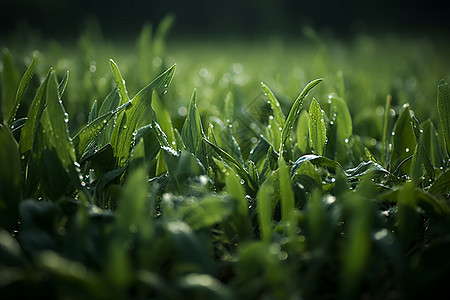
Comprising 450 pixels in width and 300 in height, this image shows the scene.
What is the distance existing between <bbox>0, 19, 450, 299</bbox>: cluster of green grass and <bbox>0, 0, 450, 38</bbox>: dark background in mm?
8257

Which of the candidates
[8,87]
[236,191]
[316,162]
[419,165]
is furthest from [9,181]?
[419,165]

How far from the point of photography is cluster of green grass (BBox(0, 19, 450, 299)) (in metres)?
0.60

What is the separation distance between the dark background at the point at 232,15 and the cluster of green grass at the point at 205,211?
8.26m

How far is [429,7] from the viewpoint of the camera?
38.0ft

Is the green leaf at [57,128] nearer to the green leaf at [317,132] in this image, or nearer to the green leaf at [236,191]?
the green leaf at [236,191]

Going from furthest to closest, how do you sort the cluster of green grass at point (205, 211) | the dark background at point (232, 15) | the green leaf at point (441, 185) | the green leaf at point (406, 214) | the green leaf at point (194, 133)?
the dark background at point (232, 15)
the green leaf at point (194, 133)
the green leaf at point (441, 185)
the green leaf at point (406, 214)
the cluster of green grass at point (205, 211)

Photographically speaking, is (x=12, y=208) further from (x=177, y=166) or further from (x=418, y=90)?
(x=418, y=90)

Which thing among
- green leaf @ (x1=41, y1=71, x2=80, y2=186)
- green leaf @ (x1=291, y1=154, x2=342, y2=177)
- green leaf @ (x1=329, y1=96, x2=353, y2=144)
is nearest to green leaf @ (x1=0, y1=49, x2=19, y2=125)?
green leaf @ (x1=41, y1=71, x2=80, y2=186)

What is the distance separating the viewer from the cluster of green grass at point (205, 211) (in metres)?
0.60

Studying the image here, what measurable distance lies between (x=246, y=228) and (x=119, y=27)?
10.3 m

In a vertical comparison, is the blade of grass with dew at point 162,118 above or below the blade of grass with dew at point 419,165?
above

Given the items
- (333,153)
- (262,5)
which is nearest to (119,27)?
(262,5)

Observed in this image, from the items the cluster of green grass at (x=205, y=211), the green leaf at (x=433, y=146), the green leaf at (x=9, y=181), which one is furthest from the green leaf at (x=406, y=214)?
the green leaf at (x=9, y=181)

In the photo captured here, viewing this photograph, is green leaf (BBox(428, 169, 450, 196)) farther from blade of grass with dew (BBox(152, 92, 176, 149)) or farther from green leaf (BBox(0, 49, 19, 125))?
green leaf (BBox(0, 49, 19, 125))
